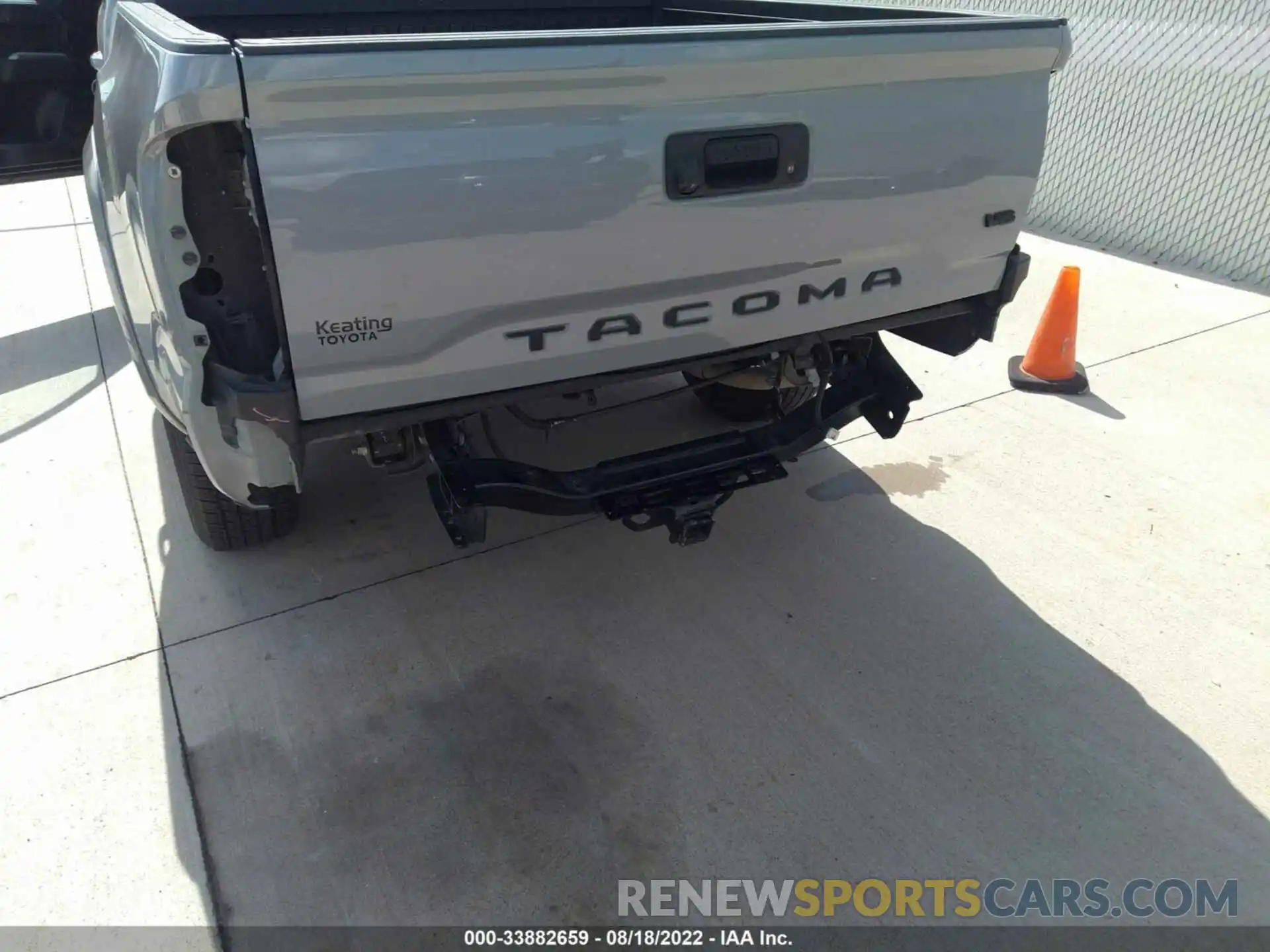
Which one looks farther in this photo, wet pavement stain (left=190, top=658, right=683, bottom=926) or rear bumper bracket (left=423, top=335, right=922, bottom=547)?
rear bumper bracket (left=423, top=335, right=922, bottom=547)

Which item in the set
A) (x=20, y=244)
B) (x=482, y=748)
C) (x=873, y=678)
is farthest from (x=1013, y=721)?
(x=20, y=244)

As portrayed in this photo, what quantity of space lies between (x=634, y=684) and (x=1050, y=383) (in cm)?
294

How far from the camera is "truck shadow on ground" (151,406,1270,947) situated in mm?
2336

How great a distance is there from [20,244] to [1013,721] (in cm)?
738

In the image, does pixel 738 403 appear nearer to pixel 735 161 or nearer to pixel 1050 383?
pixel 1050 383

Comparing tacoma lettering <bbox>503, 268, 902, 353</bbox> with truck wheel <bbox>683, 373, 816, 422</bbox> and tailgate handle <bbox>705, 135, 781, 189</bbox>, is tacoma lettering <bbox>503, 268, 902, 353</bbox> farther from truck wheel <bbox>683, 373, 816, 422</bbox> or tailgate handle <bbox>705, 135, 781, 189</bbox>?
truck wheel <bbox>683, 373, 816, 422</bbox>

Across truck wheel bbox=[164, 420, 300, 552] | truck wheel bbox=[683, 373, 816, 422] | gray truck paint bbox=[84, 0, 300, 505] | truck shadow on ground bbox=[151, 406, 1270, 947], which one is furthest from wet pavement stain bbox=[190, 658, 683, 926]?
truck wheel bbox=[683, 373, 816, 422]

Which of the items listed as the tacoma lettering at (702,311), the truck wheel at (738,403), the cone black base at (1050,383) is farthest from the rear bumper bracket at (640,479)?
the cone black base at (1050,383)

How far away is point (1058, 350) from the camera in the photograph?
4.70 m

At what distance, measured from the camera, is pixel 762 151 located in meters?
2.38

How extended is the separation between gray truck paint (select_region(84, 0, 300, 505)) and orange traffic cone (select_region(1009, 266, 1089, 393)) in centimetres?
373

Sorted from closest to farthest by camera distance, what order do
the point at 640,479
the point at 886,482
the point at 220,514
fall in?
the point at 640,479 → the point at 220,514 → the point at 886,482

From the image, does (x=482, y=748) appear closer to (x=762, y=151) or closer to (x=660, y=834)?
(x=660, y=834)

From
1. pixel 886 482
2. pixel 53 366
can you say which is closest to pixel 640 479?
pixel 886 482
